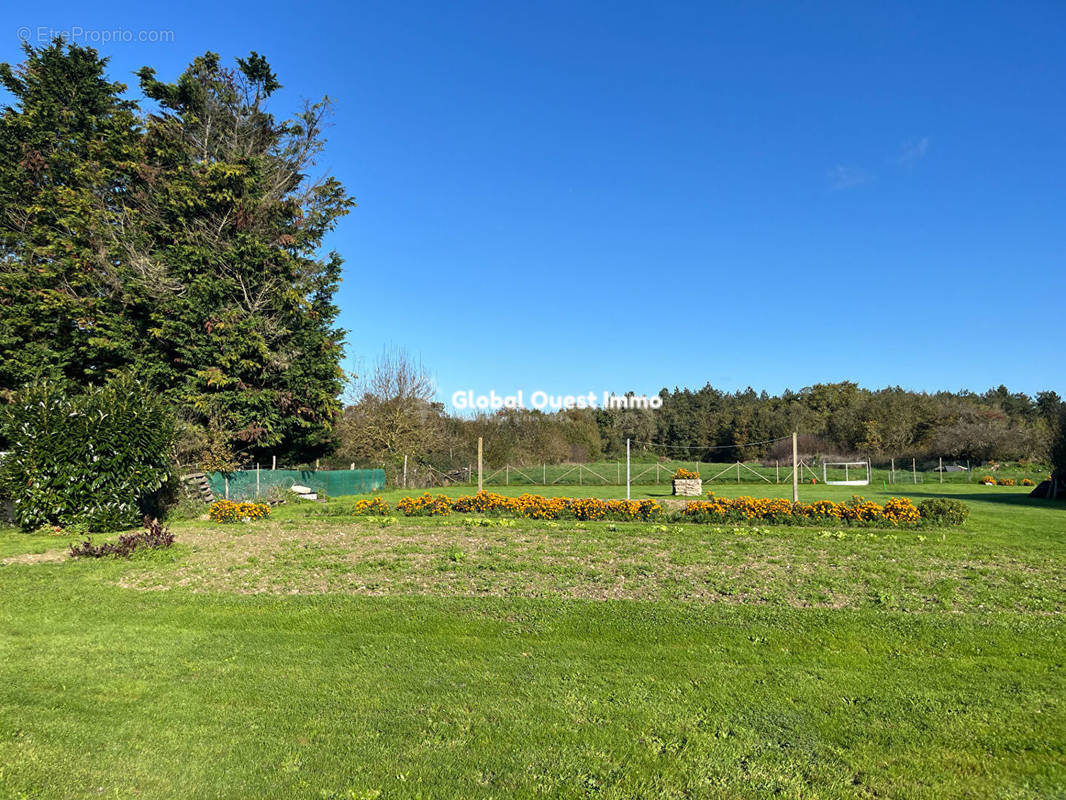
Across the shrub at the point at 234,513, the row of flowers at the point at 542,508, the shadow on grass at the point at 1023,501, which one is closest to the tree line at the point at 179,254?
the shadow on grass at the point at 1023,501

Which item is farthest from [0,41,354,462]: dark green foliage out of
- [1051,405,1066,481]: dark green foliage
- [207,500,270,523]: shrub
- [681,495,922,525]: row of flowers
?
[1051,405,1066,481]: dark green foliage

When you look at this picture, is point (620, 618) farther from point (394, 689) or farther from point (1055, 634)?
point (1055, 634)

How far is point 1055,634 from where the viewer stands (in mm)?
5996

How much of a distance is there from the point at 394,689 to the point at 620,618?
2698 mm

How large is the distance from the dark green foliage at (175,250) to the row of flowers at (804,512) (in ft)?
56.1

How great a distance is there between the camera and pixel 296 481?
86.7 feet

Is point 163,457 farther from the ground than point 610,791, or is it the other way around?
point 163,457

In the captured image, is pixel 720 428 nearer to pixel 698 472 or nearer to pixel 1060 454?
pixel 698 472

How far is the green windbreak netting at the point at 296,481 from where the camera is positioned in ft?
76.6

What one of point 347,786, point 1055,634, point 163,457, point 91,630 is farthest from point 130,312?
point 1055,634

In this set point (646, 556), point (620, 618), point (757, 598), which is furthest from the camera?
point (646, 556)

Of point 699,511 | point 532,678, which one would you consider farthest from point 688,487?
point 532,678

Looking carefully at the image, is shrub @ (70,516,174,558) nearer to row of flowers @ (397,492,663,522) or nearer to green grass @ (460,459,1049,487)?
row of flowers @ (397,492,663,522)

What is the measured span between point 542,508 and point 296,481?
47.7ft
